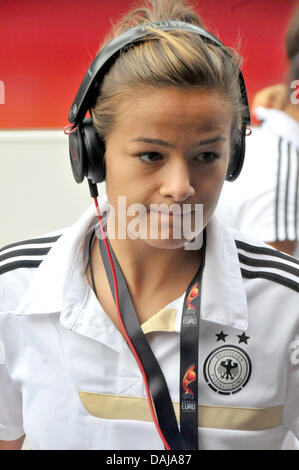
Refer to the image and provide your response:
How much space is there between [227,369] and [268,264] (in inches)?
7.4

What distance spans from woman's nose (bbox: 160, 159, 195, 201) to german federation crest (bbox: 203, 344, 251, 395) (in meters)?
0.28

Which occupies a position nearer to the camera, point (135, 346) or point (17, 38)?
point (135, 346)

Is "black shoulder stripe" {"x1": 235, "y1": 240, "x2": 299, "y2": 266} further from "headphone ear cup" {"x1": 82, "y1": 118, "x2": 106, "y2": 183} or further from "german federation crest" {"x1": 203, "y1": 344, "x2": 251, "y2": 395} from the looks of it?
"headphone ear cup" {"x1": 82, "y1": 118, "x2": 106, "y2": 183}

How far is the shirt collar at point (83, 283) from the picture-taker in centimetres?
85

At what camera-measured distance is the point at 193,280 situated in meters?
0.88

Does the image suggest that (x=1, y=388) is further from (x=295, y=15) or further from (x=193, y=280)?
(x=295, y=15)

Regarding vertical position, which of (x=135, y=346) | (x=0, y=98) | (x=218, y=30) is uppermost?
(x=218, y=30)

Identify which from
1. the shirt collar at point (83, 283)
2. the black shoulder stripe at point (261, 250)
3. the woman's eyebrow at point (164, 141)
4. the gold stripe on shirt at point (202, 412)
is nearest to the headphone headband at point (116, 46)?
the woman's eyebrow at point (164, 141)

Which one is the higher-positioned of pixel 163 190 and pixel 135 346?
pixel 163 190

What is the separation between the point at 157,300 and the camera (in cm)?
88

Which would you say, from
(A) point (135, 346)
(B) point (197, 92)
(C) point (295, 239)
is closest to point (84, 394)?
(A) point (135, 346)

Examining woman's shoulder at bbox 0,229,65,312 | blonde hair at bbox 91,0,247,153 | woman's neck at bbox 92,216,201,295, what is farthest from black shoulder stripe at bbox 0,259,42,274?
blonde hair at bbox 91,0,247,153

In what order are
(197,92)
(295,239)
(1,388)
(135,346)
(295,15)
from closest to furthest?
(197,92) → (135,346) → (1,388) → (295,15) → (295,239)

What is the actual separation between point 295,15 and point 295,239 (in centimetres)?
47
